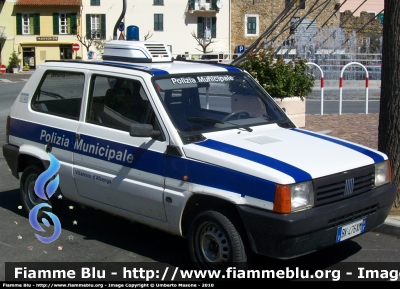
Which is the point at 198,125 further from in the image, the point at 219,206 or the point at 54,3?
the point at 54,3

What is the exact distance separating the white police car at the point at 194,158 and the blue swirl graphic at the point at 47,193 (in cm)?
12

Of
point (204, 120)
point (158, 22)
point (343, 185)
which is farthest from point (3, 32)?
point (343, 185)

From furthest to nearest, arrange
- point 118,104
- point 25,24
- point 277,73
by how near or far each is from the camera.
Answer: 1. point 25,24
2. point 277,73
3. point 118,104

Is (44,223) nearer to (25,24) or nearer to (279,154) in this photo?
(279,154)

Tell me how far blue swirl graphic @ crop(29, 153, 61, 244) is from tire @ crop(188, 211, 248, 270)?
192 cm

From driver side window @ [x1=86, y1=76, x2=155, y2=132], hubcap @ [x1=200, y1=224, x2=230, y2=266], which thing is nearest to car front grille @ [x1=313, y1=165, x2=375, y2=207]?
hubcap @ [x1=200, y1=224, x2=230, y2=266]

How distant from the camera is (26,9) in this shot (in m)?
64.6

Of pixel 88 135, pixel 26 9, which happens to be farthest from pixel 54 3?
pixel 88 135

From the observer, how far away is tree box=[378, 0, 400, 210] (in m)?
6.95

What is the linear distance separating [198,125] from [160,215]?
90 centimetres

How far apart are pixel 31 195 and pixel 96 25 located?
6008 centimetres

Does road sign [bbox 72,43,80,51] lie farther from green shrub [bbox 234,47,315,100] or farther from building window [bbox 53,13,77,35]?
green shrub [bbox 234,47,315,100]

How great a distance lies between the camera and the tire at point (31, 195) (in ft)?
23.6

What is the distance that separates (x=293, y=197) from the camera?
193 inches
